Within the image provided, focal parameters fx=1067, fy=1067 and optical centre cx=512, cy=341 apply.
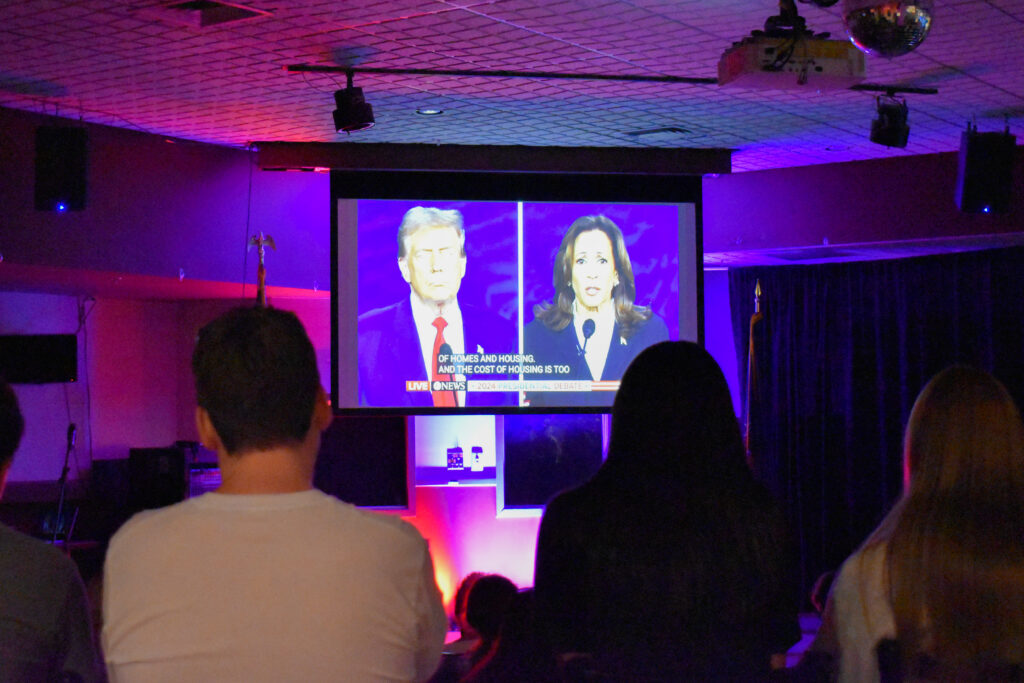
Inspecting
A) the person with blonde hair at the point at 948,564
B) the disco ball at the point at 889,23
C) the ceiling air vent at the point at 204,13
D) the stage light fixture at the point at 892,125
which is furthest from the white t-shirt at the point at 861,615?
the stage light fixture at the point at 892,125

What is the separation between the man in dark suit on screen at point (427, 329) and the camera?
627 centimetres

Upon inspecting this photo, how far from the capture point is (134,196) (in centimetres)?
623

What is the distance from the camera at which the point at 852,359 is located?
7.84m

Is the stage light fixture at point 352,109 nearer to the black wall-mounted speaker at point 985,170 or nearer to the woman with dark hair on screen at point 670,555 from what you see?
the black wall-mounted speaker at point 985,170

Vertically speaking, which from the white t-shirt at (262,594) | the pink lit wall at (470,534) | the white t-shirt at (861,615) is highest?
the white t-shirt at (262,594)

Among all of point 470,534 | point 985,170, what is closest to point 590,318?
point 470,534

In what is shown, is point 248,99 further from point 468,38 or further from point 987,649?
point 987,649

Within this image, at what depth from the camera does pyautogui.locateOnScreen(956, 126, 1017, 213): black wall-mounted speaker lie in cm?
593

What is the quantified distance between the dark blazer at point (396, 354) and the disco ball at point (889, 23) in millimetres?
3298

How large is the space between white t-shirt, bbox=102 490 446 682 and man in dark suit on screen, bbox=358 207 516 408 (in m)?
4.91

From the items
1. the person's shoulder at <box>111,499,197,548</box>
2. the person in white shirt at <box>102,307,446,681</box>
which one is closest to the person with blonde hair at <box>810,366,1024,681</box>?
the person in white shirt at <box>102,307,446,681</box>

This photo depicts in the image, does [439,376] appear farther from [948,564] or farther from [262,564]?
[262,564]

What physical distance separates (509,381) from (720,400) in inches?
177

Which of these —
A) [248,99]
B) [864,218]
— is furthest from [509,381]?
[864,218]
